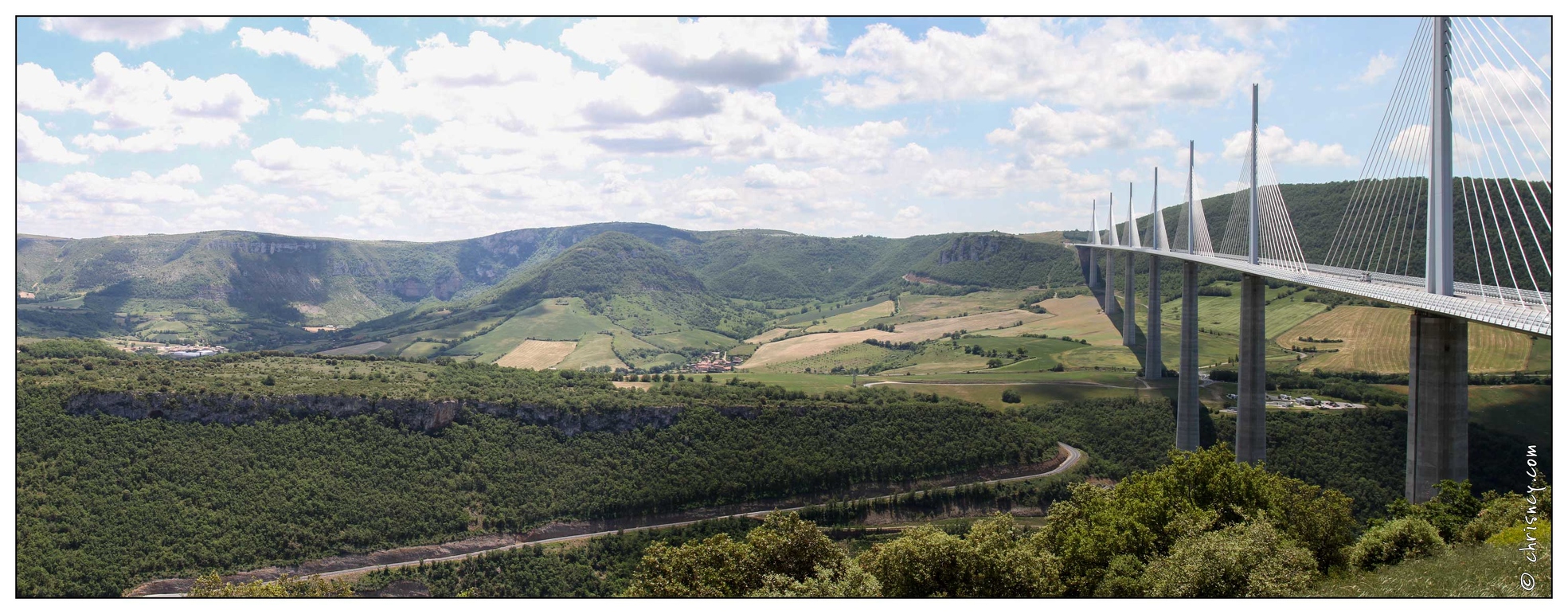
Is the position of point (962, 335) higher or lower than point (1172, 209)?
lower

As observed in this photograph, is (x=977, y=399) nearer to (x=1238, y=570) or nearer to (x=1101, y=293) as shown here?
(x=1238, y=570)

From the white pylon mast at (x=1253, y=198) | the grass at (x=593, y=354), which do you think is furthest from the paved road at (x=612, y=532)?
the grass at (x=593, y=354)

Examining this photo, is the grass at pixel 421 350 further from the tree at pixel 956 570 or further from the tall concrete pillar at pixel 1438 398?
the tall concrete pillar at pixel 1438 398

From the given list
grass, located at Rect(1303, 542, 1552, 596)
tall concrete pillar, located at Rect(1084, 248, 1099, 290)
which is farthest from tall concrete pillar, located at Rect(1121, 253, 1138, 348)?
grass, located at Rect(1303, 542, 1552, 596)

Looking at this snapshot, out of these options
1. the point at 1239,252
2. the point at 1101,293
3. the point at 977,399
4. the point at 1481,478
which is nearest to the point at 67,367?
the point at 977,399

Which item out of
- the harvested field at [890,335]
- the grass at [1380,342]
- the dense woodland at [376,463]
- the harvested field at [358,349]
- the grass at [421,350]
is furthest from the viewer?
the harvested field at [358,349]

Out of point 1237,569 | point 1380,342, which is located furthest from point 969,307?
point 1237,569
